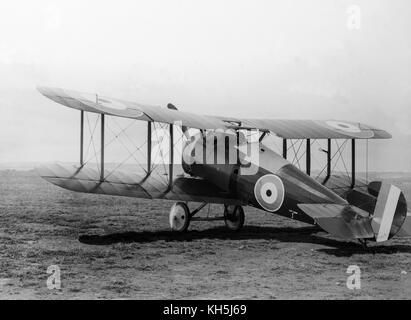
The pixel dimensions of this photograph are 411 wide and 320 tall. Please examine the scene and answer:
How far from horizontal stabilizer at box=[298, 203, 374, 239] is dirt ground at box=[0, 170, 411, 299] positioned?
460 mm

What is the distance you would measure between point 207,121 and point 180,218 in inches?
89.0

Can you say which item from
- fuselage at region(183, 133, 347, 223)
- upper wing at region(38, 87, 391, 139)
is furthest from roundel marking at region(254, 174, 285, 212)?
upper wing at region(38, 87, 391, 139)

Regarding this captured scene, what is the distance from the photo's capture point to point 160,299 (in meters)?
6.45

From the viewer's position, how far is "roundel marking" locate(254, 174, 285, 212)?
10.4 metres

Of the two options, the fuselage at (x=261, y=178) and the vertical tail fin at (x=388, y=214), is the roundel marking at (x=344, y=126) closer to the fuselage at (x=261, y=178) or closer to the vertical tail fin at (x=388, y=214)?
the fuselage at (x=261, y=178)

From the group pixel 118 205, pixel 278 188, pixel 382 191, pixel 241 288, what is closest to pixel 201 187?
pixel 278 188

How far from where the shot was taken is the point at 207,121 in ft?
38.6

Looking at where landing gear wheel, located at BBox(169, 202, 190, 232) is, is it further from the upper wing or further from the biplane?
the upper wing

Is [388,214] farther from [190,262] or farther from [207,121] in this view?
[207,121]

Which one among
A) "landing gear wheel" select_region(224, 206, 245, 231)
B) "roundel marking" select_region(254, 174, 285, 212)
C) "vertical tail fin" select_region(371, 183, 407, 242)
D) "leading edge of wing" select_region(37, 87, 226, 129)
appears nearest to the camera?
"vertical tail fin" select_region(371, 183, 407, 242)

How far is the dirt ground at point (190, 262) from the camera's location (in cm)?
686

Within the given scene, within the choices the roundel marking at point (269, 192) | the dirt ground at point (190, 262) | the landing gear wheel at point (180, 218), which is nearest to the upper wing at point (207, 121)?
the roundel marking at point (269, 192)

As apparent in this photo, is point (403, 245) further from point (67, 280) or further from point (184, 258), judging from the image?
point (67, 280)

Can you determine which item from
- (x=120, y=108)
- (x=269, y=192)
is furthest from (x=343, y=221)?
(x=120, y=108)
